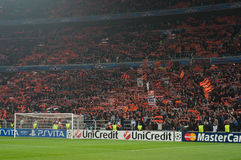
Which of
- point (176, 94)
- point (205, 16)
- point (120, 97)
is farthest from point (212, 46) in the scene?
point (120, 97)

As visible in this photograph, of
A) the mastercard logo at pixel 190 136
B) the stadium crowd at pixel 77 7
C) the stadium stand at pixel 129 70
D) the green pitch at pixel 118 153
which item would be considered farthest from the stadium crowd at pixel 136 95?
the green pitch at pixel 118 153

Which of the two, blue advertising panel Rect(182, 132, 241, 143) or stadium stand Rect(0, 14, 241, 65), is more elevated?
stadium stand Rect(0, 14, 241, 65)

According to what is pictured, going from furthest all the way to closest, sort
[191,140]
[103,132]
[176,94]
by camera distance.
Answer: [176,94]
[103,132]
[191,140]

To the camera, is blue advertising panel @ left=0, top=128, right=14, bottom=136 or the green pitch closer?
the green pitch

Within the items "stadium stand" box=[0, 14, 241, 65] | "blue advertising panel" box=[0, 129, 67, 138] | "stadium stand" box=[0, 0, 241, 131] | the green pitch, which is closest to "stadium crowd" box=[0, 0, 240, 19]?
"stadium stand" box=[0, 0, 241, 131]

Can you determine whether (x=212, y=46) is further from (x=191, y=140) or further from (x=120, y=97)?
(x=191, y=140)

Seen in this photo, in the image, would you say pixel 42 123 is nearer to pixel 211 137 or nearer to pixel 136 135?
pixel 136 135

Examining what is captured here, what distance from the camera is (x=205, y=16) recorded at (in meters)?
43.2

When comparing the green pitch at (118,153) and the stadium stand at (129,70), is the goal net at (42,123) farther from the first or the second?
the green pitch at (118,153)

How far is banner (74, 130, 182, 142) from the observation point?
24.9 meters

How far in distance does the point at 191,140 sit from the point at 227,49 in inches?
652

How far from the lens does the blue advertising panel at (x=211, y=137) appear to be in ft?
72.3

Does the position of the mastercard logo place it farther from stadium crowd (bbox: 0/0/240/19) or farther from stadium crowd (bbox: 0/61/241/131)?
stadium crowd (bbox: 0/0/240/19)

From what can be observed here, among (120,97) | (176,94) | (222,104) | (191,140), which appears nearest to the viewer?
(191,140)
